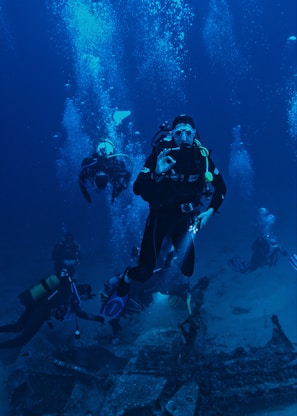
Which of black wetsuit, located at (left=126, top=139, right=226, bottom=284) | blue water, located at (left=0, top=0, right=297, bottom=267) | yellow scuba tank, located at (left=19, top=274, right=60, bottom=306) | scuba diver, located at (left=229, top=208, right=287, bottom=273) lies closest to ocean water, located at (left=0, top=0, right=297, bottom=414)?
blue water, located at (left=0, top=0, right=297, bottom=267)

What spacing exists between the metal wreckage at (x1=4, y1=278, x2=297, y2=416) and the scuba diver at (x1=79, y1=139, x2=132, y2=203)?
3.13 m

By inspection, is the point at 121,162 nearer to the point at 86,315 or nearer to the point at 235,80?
the point at 86,315

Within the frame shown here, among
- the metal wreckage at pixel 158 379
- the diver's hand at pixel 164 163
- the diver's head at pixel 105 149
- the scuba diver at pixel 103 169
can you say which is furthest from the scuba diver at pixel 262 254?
the diver's hand at pixel 164 163

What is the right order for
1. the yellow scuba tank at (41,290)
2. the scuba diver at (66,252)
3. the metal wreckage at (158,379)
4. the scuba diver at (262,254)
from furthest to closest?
1. the scuba diver at (262,254)
2. the scuba diver at (66,252)
3. the yellow scuba tank at (41,290)
4. the metal wreckage at (158,379)

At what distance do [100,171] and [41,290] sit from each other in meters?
2.73

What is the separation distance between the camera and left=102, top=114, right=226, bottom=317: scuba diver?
367cm

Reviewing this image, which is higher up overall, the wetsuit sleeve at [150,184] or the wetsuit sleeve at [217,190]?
the wetsuit sleeve at [217,190]

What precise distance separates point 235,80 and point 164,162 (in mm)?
94206

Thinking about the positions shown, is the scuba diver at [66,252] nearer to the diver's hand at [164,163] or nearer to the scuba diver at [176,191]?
the scuba diver at [176,191]

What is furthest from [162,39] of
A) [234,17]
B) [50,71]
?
[50,71]

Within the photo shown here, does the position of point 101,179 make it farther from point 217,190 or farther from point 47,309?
point 47,309

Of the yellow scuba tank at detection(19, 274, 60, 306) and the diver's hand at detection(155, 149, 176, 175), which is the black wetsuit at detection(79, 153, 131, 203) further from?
the diver's hand at detection(155, 149, 176, 175)

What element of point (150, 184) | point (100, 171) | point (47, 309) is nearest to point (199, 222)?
point (150, 184)

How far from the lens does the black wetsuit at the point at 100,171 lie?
263 inches
